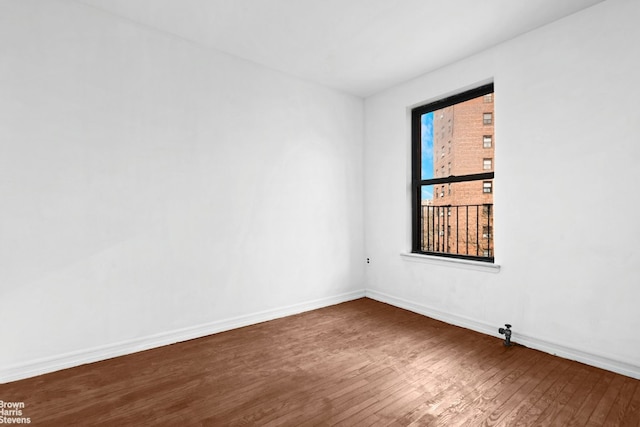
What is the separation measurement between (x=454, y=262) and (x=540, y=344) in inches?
39.0

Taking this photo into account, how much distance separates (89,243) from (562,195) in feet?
12.6

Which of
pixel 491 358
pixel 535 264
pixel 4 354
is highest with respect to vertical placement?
pixel 535 264

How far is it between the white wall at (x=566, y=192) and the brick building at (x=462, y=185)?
0.37 meters

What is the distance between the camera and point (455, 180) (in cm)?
344

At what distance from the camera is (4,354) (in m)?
2.14

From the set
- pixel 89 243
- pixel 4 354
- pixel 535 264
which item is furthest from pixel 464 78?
pixel 4 354

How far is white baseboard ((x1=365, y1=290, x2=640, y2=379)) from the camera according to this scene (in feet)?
7.40

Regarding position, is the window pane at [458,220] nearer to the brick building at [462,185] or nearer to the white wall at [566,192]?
the brick building at [462,185]

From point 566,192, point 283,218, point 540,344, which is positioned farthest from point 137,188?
point 540,344

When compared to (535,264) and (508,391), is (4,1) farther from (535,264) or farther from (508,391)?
A: (535,264)

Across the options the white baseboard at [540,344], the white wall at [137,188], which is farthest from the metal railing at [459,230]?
the white wall at [137,188]

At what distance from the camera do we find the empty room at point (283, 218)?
209 cm

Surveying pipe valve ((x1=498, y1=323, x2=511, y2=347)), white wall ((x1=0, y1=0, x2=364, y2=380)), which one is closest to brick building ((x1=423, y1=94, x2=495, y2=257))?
pipe valve ((x1=498, y1=323, x2=511, y2=347))

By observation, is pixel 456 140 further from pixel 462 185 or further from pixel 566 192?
pixel 566 192
